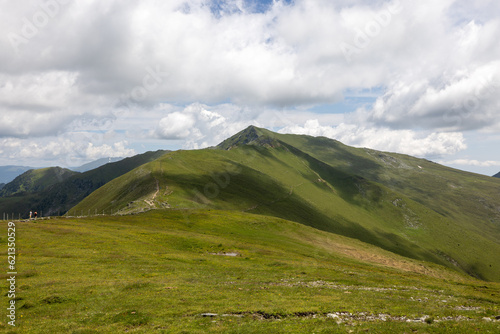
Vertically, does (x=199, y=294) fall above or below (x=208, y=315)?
below

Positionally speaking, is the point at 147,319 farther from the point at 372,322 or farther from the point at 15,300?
the point at 372,322

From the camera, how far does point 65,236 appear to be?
212 feet

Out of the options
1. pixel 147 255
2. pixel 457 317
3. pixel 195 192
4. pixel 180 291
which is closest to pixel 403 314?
pixel 457 317

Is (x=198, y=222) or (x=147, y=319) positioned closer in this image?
(x=147, y=319)

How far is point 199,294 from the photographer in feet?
114

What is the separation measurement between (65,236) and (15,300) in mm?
38729

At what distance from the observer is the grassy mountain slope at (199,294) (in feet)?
83.2

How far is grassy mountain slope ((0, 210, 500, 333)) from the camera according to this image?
998 inches

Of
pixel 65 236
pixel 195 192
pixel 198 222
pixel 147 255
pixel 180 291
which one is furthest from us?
pixel 195 192

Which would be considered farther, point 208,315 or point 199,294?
point 199,294

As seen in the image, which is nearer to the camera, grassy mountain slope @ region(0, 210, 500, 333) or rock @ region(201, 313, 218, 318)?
grassy mountain slope @ region(0, 210, 500, 333)

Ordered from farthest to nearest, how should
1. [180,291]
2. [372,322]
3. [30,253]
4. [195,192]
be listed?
1. [195,192]
2. [30,253]
3. [180,291]
4. [372,322]

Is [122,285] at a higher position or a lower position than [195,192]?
lower

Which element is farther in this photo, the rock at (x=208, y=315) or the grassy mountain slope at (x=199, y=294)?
the rock at (x=208, y=315)
